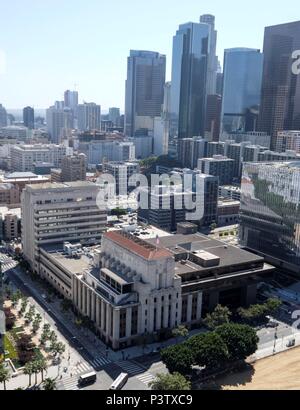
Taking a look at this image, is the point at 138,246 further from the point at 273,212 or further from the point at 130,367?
the point at 273,212

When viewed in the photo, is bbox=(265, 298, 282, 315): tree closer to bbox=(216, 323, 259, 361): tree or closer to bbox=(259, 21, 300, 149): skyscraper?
bbox=(216, 323, 259, 361): tree

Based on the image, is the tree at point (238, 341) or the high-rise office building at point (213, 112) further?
the high-rise office building at point (213, 112)

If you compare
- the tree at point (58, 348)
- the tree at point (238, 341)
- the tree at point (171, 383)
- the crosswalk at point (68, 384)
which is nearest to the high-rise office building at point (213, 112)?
the tree at point (238, 341)

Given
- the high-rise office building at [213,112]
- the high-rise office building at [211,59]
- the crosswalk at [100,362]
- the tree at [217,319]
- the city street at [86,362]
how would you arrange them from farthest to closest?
the high-rise office building at [211,59], the high-rise office building at [213,112], the tree at [217,319], the crosswalk at [100,362], the city street at [86,362]

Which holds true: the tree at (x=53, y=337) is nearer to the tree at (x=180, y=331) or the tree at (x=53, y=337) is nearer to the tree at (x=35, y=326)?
the tree at (x=35, y=326)

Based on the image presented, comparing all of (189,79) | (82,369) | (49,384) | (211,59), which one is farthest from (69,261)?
(211,59)
